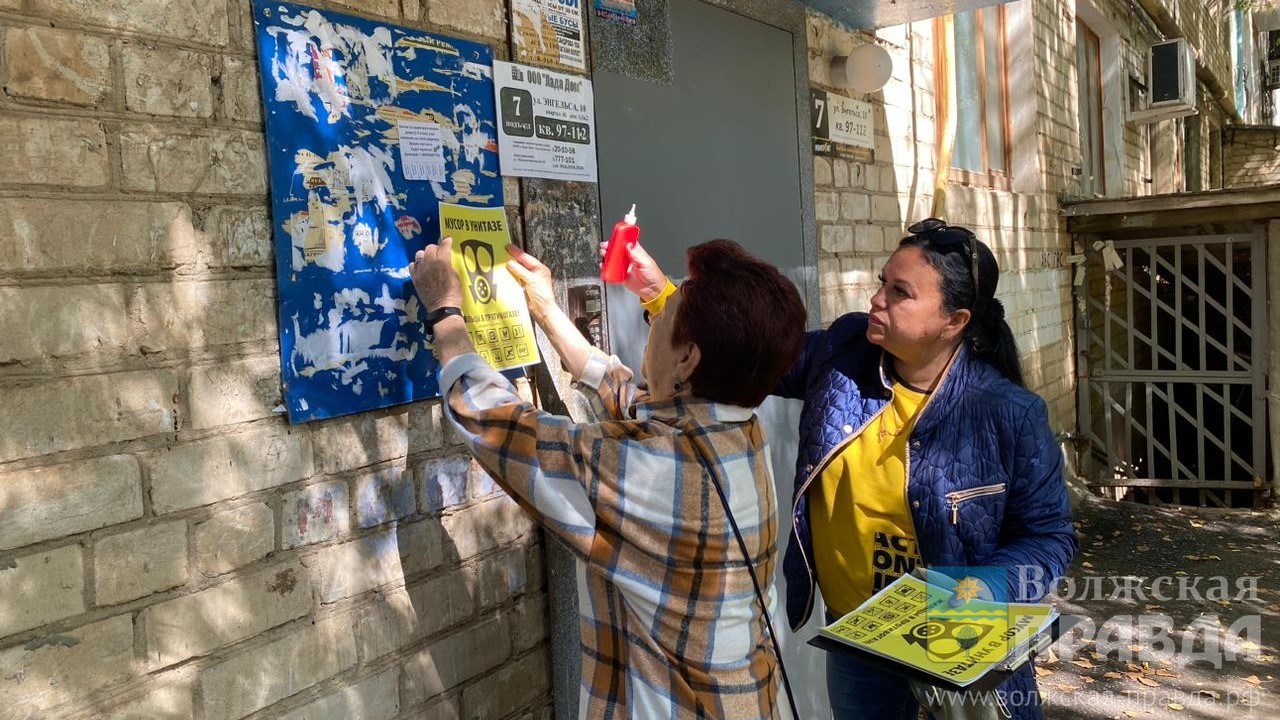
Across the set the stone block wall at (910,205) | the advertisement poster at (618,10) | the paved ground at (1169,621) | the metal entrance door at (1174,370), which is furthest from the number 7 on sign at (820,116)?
the metal entrance door at (1174,370)

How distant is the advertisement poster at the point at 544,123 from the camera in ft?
8.16

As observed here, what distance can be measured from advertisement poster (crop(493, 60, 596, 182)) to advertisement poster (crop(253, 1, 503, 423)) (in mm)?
114

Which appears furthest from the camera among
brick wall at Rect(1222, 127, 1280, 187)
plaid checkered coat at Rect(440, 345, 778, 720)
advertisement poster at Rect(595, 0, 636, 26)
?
brick wall at Rect(1222, 127, 1280, 187)

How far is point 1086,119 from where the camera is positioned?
30.8 ft

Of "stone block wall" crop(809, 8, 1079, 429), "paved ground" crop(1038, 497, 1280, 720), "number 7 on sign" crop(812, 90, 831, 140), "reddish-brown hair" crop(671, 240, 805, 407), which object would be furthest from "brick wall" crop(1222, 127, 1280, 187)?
"reddish-brown hair" crop(671, 240, 805, 407)

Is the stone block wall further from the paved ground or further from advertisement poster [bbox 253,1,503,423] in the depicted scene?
advertisement poster [bbox 253,1,503,423]

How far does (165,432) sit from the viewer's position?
176 centimetres

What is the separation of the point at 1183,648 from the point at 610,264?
390 centimetres

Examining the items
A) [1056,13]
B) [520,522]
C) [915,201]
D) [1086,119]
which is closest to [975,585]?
[520,522]

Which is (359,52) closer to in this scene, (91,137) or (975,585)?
(91,137)

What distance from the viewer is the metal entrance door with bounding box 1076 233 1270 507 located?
752 cm

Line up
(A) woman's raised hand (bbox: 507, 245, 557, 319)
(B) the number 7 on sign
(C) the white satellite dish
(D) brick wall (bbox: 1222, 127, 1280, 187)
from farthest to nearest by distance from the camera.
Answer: (D) brick wall (bbox: 1222, 127, 1280, 187) < (C) the white satellite dish < (B) the number 7 on sign < (A) woman's raised hand (bbox: 507, 245, 557, 319)

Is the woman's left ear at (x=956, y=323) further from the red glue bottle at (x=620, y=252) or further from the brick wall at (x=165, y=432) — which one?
the brick wall at (x=165, y=432)

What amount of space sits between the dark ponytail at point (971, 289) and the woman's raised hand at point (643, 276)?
0.69m
